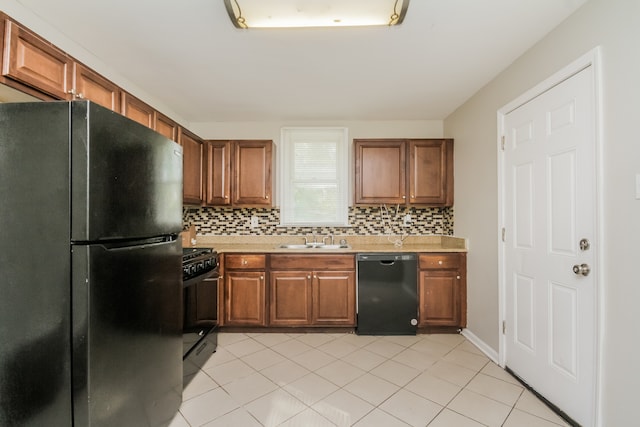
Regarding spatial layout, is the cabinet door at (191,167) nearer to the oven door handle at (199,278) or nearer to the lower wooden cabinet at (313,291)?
the oven door handle at (199,278)

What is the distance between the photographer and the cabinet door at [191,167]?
108 inches

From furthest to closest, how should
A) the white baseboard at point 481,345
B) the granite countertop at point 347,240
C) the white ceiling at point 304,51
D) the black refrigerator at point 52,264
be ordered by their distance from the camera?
the granite countertop at point 347,240 < the white baseboard at point 481,345 < the white ceiling at point 304,51 < the black refrigerator at point 52,264

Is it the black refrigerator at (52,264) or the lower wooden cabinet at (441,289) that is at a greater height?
the black refrigerator at (52,264)

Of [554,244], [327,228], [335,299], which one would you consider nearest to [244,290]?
[335,299]

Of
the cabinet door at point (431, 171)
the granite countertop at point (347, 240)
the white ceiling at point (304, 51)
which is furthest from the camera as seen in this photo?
the granite countertop at point (347, 240)

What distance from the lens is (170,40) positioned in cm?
185

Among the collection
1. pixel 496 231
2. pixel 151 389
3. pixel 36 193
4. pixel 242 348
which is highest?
pixel 36 193

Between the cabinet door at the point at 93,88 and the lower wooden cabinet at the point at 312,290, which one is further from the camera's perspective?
the lower wooden cabinet at the point at 312,290

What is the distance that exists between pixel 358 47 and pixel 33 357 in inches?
93.1

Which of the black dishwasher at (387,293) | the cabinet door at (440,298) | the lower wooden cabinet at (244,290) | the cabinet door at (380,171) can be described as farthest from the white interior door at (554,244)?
the lower wooden cabinet at (244,290)

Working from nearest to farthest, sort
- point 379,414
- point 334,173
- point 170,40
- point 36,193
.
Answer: point 36,193 → point 379,414 → point 170,40 → point 334,173

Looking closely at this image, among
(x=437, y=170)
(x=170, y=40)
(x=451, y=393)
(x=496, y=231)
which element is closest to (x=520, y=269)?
(x=496, y=231)

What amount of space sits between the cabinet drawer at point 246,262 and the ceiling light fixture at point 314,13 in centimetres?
204

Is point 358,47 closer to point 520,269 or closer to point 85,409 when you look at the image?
point 520,269
